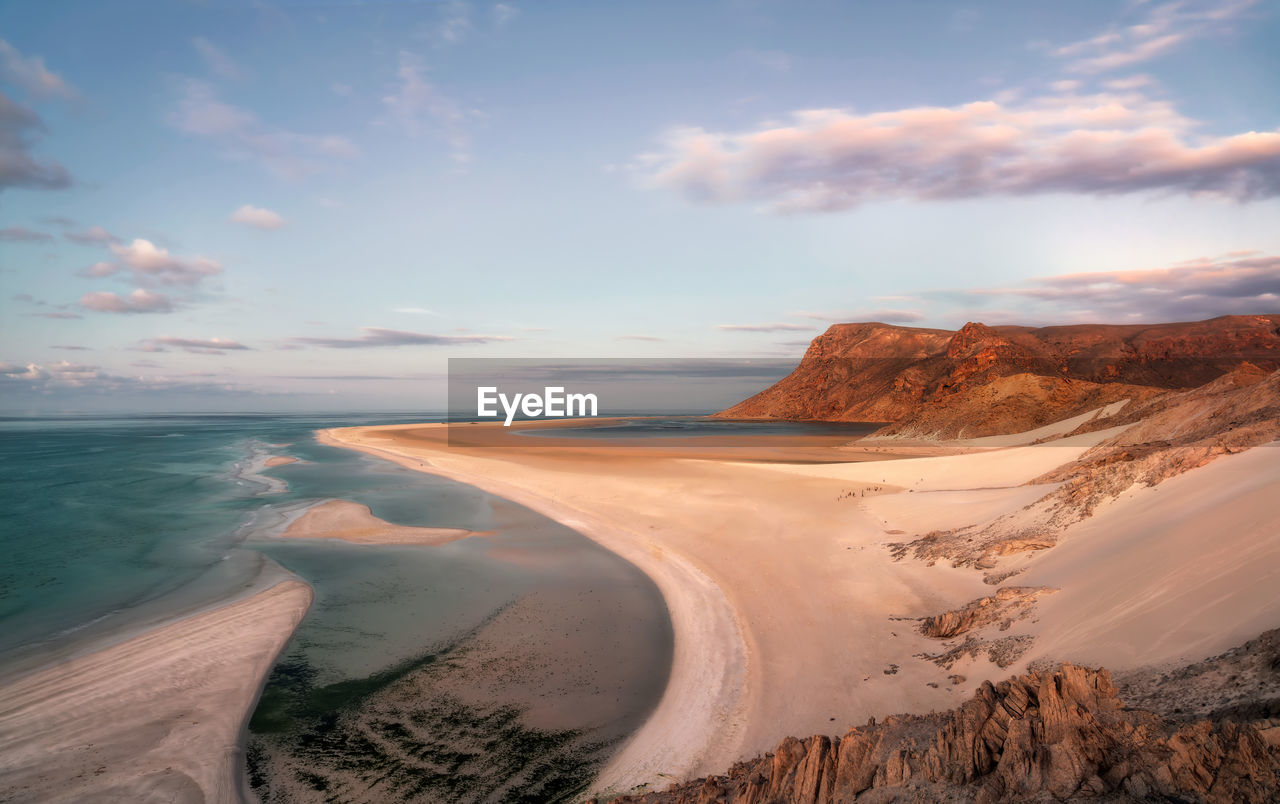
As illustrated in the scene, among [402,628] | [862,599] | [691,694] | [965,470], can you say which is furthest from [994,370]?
[402,628]

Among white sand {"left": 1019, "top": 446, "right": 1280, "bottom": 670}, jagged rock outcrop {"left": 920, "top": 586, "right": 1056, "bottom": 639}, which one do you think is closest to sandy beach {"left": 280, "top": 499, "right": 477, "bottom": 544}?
jagged rock outcrop {"left": 920, "top": 586, "right": 1056, "bottom": 639}

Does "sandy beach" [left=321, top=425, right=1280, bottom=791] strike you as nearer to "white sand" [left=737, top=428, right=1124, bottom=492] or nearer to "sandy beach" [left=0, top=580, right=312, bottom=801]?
"white sand" [left=737, top=428, right=1124, bottom=492]

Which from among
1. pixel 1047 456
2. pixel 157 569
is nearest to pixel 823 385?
pixel 1047 456

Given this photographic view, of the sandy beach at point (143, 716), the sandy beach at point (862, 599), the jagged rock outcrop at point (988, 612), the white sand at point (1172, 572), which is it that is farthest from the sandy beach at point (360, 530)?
the white sand at point (1172, 572)

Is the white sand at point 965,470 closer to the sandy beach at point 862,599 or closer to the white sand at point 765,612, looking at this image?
the sandy beach at point 862,599

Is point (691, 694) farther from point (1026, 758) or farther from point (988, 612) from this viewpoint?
point (1026, 758)

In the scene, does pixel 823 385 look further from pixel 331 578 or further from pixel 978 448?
pixel 331 578

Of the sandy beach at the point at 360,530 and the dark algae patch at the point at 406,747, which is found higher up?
the dark algae patch at the point at 406,747
